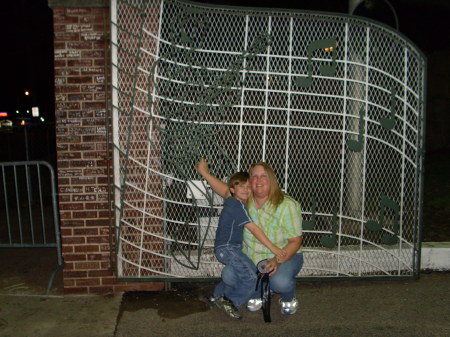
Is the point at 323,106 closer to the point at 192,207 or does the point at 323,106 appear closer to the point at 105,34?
the point at 192,207

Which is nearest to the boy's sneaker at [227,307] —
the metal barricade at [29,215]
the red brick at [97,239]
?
the red brick at [97,239]

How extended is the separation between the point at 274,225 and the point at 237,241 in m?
0.33

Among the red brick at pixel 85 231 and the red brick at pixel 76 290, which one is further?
the red brick at pixel 76 290

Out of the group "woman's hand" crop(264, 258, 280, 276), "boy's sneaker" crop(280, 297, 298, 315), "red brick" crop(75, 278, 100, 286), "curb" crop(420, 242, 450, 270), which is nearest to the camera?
"woman's hand" crop(264, 258, 280, 276)

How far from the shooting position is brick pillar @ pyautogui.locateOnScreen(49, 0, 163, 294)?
3.83m

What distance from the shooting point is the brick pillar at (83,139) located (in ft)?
12.6

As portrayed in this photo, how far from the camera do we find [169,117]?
3916 mm

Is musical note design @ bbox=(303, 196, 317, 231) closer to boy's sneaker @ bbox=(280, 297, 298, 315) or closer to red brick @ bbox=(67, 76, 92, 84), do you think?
boy's sneaker @ bbox=(280, 297, 298, 315)

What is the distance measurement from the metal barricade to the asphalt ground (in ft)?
1.89

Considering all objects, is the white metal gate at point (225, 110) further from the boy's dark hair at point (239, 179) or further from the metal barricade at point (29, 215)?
the metal barricade at point (29, 215)

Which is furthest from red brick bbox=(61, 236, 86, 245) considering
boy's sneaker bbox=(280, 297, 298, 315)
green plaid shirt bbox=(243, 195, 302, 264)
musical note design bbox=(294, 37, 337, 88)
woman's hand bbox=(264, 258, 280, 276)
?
musical note design bbox=(294, 37, 337, 88)

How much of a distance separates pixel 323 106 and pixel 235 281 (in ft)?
5.69

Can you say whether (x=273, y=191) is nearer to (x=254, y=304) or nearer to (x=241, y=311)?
(x=254, y=304)

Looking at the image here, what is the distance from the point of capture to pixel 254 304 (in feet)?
12.3
